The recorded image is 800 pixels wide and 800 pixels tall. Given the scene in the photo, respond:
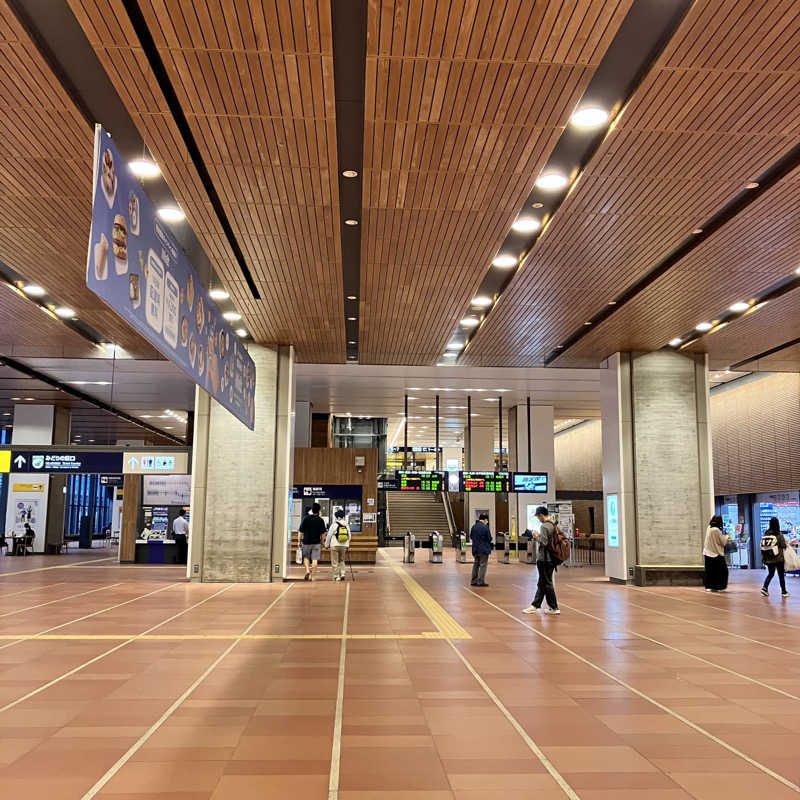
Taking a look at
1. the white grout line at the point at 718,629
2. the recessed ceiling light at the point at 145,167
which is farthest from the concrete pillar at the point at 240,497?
the recessed ceiling light at the point at 145,167

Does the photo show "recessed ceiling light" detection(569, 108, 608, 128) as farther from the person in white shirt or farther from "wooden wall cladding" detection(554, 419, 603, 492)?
"wooden wall cladding" detection(554, 419, 603, 492)

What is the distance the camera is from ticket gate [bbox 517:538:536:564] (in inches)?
908

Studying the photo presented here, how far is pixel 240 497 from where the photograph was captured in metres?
15.3

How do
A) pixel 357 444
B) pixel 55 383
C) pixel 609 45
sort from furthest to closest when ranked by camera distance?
pixel 357 444 → pixel 55 383 → pixel 609 45

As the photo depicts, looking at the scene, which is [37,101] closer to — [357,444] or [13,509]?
[13,509]

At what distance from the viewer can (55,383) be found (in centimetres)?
2109

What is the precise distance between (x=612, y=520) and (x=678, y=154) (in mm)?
10254

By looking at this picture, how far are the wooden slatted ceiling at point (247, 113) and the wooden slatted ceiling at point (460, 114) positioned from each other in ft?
1.45

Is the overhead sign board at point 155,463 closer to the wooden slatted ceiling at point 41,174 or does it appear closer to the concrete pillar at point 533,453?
the wooden slatted ceiling at point 41,174

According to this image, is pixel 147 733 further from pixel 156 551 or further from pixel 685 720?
pixel 156 551

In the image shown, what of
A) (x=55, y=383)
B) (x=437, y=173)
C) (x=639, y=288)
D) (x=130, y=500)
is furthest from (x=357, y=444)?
(x=437, y=173)

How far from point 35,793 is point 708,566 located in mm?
12994

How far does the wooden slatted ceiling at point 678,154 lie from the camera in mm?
5801

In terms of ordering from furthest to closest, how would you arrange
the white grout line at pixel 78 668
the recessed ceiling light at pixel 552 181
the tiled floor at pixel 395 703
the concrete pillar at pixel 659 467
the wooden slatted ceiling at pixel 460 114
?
the concrete pillar at pixel 659 467 → the recessed ceiling light at pixel 552 181 → the wooden slatted ceiling at pixel 460 114 → the white grout line at pixel 78 668 → the tiled floor at pixel 395 703
